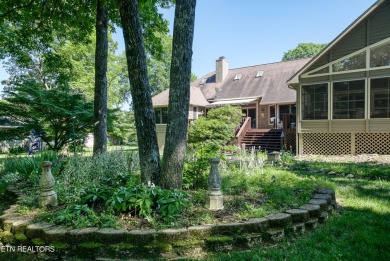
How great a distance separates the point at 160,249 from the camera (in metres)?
2.38

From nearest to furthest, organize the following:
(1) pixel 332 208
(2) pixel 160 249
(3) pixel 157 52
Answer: (2) pixel 160 249
(1) pixel 332 208
(3) pixel 157 52

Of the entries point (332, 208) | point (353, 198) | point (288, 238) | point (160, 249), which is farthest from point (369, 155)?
point (160, 249)

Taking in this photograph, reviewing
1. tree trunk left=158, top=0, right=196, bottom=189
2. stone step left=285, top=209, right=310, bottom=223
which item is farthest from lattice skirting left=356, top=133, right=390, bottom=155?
tree trunk left=158, top=0, right=196, bottom=189

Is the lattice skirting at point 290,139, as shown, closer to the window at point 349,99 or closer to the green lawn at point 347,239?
the window at point 349,99

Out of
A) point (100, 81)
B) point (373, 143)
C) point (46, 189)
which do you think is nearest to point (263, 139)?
point (373, 143)


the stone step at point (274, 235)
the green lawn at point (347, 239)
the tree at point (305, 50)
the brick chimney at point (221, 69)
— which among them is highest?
the tree at point (305, 50)

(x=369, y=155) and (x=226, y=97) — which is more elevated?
(x=226, y=97)

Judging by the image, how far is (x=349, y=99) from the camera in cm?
1070

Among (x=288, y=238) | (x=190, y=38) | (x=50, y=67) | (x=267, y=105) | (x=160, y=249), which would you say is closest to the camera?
(x=160, y=249)

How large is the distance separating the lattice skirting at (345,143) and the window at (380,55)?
2987mm

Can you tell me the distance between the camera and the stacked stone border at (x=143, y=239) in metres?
2.38

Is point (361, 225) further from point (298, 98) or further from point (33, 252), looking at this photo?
point (298, 98)

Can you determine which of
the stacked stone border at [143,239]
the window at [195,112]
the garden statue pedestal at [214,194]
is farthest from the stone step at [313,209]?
the window at [195,112]

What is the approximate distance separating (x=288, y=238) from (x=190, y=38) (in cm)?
292
